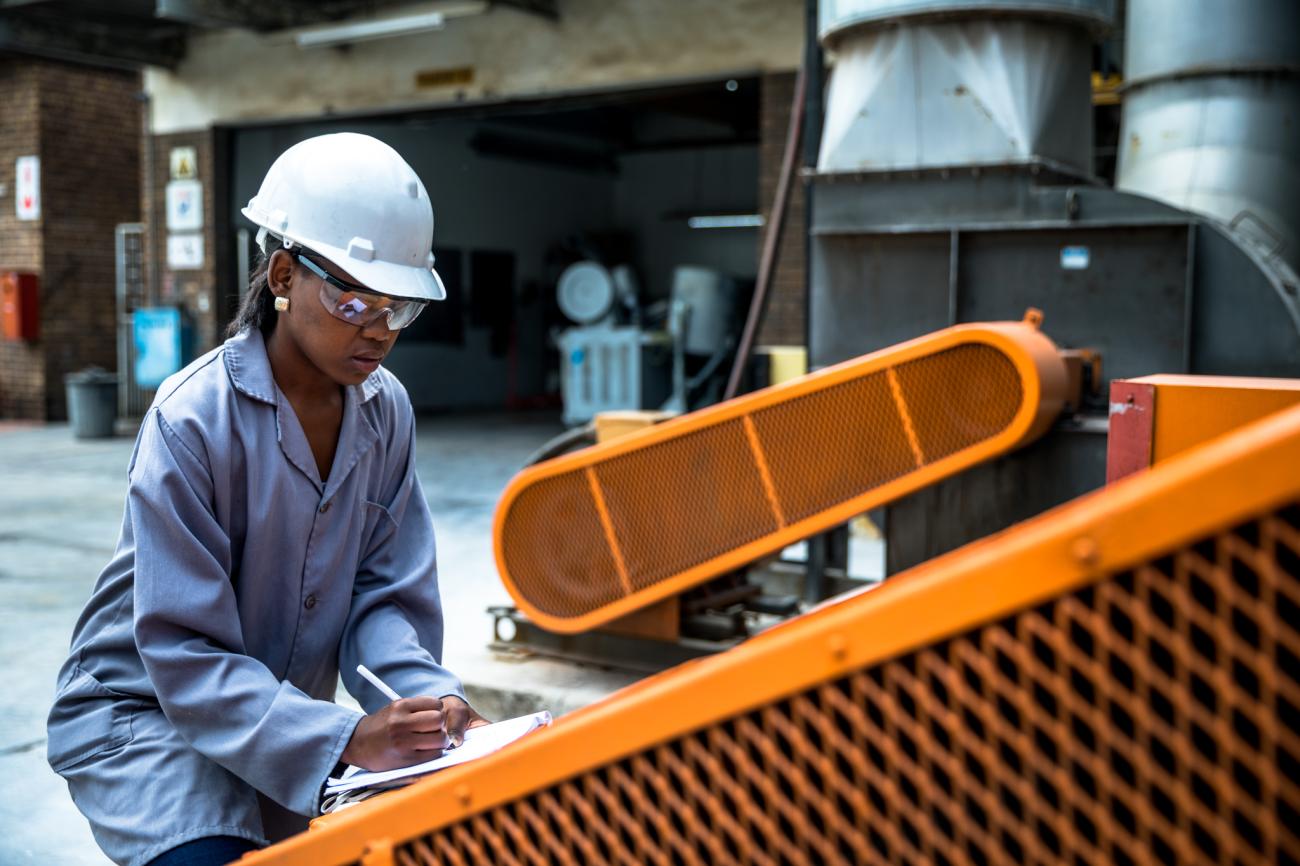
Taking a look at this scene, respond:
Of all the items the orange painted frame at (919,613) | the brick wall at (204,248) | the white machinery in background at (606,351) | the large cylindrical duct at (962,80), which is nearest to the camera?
the orange painted frame at (919,613)

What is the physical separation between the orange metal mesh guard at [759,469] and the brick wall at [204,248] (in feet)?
34.9

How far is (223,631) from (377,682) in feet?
0.97

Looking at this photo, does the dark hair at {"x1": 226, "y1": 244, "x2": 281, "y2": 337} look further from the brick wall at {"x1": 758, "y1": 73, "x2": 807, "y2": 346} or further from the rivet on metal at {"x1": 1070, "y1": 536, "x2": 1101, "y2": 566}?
the brick wall at {"x1": 758, "y1": 73, "x2": 807, "y2": 346}

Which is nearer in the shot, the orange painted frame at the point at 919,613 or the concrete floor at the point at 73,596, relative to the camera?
the orange painted frame at the point at 919,613

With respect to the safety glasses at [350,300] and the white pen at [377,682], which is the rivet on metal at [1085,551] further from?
the white pen at [377,682]

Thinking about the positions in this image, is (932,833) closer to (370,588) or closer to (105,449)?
(370,588)

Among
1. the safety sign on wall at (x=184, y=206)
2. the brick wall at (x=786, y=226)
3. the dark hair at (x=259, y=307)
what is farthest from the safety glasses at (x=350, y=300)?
the safety sign on wall at (x=184, y=206)

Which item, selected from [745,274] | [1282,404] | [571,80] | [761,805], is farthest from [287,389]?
[745,274]

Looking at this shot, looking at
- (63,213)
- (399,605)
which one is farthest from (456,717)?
(63,213)

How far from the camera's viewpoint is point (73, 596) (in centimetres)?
602

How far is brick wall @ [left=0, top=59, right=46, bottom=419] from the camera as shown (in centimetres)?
1519

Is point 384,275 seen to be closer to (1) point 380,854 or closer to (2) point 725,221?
(1) point 380,854

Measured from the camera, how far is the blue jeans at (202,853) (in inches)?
63.8

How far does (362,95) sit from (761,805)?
1266 centimetres
